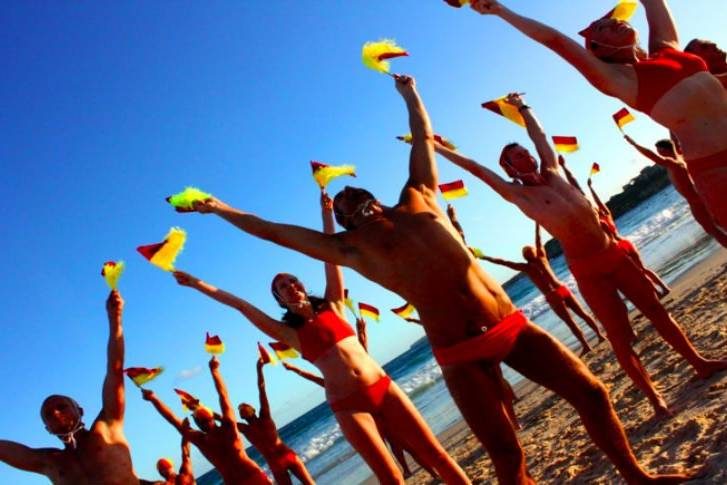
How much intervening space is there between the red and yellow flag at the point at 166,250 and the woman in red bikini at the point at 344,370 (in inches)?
5.9

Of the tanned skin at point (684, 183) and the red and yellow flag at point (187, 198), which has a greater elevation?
the red and yellow flag at point (187, 198)

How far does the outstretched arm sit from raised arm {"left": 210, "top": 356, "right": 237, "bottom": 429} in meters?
5.82

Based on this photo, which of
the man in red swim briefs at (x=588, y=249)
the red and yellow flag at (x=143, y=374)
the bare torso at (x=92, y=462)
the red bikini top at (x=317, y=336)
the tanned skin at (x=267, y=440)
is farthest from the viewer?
the tanned skin at (x=267, y=440)

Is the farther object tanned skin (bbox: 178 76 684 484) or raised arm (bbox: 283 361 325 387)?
raised arm (bbox: 283 361 325 387)

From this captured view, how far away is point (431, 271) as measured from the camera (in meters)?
3.38

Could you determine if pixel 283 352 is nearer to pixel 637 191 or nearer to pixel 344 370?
pixel 344 370

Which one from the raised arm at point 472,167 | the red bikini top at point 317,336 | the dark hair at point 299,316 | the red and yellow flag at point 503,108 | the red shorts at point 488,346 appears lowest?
the red shorts at point 488,346

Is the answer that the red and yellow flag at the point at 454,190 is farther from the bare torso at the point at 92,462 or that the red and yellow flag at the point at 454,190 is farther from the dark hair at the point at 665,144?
the bare torso at the point at 92,462

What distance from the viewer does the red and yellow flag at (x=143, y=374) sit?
6.49m

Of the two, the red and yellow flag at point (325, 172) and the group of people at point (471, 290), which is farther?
the red and yellow flag at point (325, 172)

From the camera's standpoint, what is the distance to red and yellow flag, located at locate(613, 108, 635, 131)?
9234 mm

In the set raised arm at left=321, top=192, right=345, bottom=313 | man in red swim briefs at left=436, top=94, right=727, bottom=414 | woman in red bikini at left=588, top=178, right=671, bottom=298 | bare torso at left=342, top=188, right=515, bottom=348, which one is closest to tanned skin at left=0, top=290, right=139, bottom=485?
raised arm at left=321, top=192, right=345, bottom=313

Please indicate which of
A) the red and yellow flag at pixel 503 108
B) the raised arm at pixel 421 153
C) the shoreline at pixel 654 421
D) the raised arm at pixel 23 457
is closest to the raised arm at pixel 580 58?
the raised arm at pixel 421 153

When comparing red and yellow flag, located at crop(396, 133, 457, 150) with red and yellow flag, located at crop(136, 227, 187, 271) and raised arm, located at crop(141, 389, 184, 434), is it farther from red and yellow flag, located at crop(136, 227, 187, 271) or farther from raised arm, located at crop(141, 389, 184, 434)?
raised arm, located at crop(141, 389, 184, 434)
